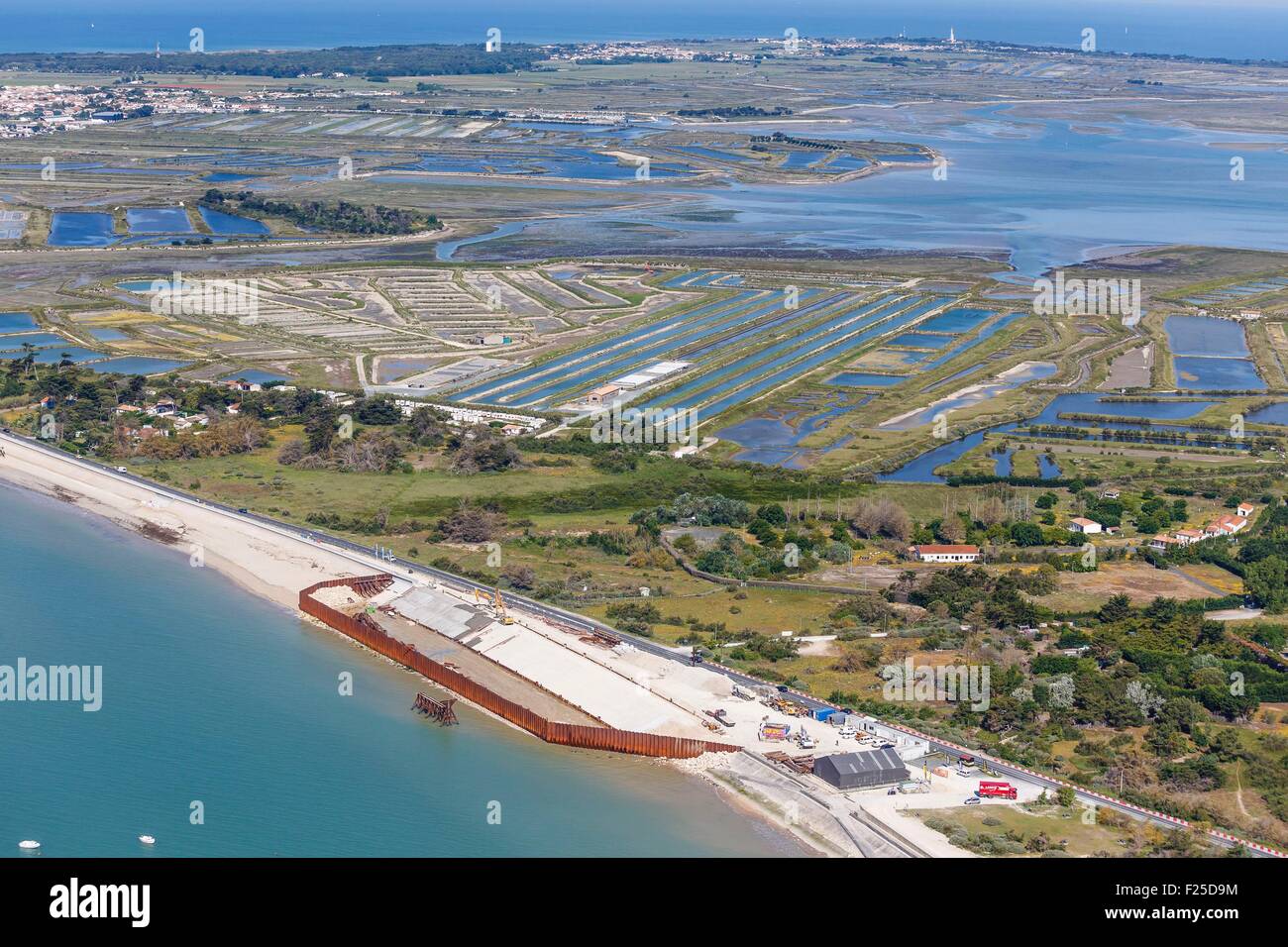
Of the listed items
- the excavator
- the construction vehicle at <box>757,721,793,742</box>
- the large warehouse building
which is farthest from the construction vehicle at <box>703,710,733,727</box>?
the excavator

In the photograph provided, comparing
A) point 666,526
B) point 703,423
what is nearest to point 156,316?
point 703,423

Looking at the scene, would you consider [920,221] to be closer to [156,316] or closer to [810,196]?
[810,196]

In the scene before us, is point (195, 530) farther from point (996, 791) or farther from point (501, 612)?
point (996, 791)

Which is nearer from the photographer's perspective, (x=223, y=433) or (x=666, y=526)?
(x=666, y=526)

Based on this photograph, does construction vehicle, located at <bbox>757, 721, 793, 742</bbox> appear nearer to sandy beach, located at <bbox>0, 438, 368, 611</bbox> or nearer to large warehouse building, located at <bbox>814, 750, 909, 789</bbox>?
large warehouse building, located at <bbox>814, 750, 909, 789</bbox>

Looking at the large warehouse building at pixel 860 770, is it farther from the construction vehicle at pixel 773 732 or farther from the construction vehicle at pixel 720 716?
the construction vehicle at pixel 720 716

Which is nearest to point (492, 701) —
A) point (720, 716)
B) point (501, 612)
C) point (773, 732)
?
point (501, 612)

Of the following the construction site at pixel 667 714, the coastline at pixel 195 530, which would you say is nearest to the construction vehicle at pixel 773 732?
the construction site at pixel 667 714
